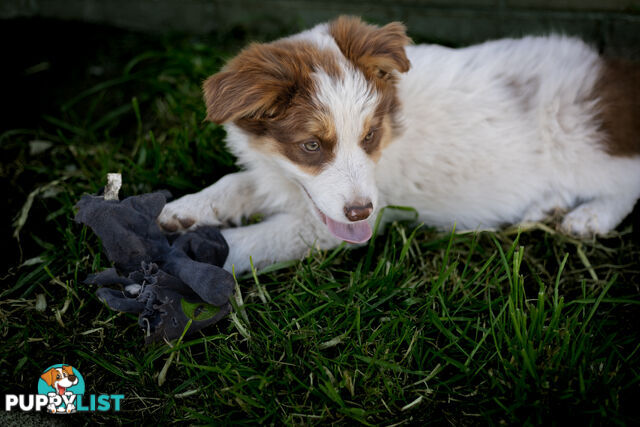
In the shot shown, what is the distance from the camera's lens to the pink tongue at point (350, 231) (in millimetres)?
2447

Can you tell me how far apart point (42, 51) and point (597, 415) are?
4277mm

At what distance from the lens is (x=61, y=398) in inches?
81.4

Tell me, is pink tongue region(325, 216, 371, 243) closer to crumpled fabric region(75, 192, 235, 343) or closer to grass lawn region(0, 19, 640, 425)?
grass lawn region(0, 19, 640, 425)

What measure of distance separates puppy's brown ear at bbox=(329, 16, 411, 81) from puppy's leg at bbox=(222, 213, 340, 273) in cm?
84

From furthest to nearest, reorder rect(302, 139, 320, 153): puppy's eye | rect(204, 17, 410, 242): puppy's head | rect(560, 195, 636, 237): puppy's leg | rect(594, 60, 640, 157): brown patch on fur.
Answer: rect(560, 195, 636, 237): puppy's leg
rect(594, 60, 640, 157): brown patch on fur
rect(302, 139, 320, 153): puppy's eye
rect(204, 17, 410, 242): puppy's head

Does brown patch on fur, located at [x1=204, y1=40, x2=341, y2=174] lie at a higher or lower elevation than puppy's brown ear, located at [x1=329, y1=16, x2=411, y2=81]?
lower

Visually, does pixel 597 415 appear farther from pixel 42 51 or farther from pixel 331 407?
pixel 42 51

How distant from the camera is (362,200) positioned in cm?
214

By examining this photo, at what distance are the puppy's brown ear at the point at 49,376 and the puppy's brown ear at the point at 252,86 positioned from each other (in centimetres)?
125

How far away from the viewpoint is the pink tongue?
245cm

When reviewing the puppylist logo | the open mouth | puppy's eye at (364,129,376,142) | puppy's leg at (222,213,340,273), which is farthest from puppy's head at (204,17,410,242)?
the puppylist logo

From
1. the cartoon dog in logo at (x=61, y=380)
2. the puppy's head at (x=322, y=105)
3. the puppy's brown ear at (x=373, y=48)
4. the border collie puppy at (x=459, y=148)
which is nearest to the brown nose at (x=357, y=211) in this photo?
the puppy's head at (x=322, y=105)

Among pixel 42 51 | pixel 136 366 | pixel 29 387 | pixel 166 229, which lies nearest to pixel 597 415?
pixel 136 366

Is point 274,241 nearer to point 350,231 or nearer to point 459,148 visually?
point 350,231
